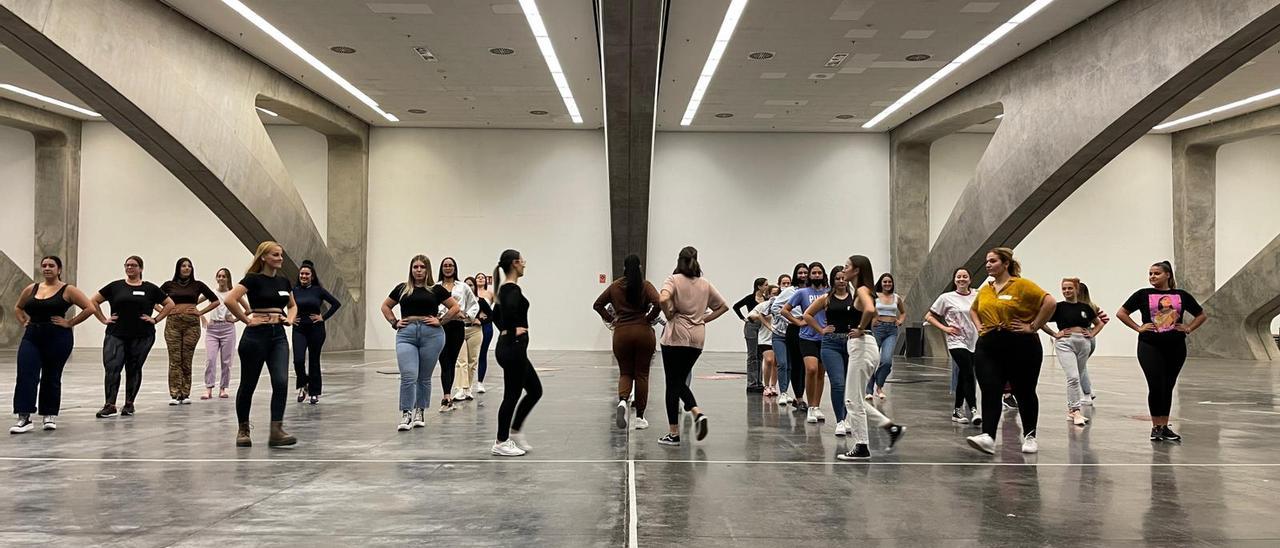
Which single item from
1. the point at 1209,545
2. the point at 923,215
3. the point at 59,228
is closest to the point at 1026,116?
the point at 923,215

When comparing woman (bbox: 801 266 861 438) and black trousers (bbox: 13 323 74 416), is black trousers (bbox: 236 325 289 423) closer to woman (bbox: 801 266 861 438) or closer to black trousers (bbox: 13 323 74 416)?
black trousers (bbox: 13 323 74 416)

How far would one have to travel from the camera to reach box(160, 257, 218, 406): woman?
10406 mm

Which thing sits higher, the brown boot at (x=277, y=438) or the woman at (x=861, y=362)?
the woman at (x=861, y=362)

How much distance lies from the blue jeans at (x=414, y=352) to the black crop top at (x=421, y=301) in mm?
108

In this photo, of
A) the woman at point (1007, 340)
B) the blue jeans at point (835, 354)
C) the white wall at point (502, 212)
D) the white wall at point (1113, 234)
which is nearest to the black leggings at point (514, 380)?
the blue jeans at point (835, 354)

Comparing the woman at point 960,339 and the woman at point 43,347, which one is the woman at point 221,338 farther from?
the woman at point 960,339

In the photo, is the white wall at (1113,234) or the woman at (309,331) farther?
the white wall at (1113,234)

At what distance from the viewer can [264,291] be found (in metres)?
7.23

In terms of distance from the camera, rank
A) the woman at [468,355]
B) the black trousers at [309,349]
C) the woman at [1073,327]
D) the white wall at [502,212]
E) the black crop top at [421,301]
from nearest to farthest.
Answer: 1. the black crop top at [421,301]
2. the woman at [1073,327]
3. the black trousers at [309,349]
4. the woman at [468,355]
5. the white wall at [502,212]

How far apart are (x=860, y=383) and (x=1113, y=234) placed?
23364 millimetres

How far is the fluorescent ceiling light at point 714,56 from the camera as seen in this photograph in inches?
631

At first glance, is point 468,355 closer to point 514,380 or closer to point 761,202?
point 514,380

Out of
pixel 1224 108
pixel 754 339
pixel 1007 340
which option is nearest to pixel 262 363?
pixel 1007 340

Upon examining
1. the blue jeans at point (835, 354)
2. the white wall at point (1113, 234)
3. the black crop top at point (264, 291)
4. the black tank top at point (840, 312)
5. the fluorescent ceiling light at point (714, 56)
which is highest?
the fluorescent ceiling light at point (714, 56)
